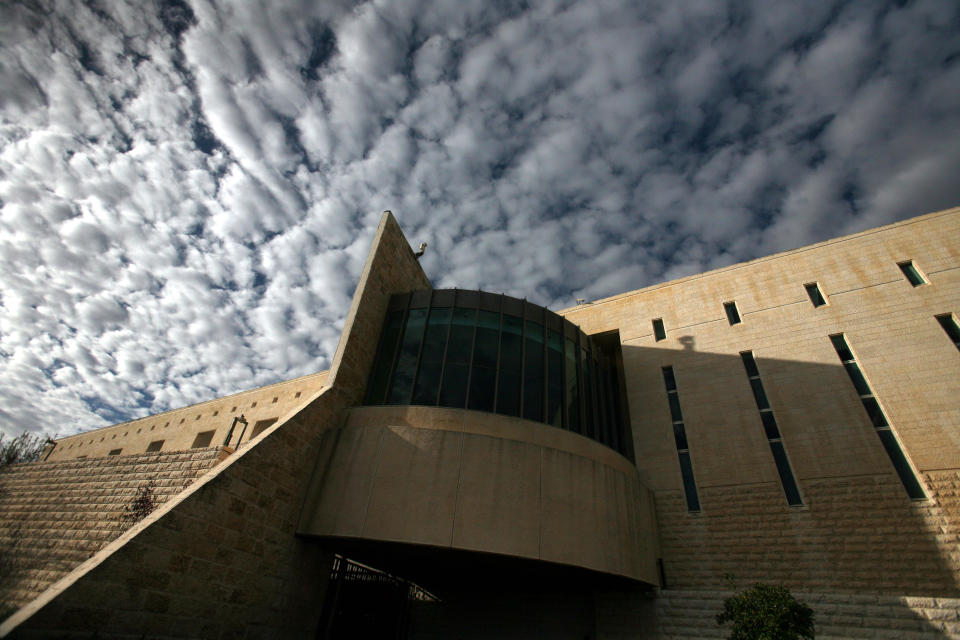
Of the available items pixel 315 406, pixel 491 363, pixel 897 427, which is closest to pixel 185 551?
pixel 315 406

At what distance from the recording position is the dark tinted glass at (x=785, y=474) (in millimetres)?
13148

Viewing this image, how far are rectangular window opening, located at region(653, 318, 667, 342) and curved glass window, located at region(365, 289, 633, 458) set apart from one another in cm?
398

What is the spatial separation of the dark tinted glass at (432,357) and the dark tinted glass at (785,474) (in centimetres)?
1108

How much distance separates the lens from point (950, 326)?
14.0m

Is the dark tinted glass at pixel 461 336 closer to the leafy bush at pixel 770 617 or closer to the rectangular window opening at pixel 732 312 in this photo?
the leafy bush at pixel 770 617

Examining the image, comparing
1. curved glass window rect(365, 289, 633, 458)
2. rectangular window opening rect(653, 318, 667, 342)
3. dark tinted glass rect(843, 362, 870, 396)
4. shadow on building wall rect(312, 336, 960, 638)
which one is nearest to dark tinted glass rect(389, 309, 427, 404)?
curved glass window rect(365, 289, 633, 458)

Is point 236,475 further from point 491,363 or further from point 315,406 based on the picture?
point 491,363

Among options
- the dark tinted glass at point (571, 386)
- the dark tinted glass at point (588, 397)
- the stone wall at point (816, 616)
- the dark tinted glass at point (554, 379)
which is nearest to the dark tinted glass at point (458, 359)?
the dark tinted glass at point (554, 379)

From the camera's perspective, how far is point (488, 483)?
35.4 feet

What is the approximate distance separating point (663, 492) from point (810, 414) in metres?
5.35

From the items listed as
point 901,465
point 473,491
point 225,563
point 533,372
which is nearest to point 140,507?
point 225,563

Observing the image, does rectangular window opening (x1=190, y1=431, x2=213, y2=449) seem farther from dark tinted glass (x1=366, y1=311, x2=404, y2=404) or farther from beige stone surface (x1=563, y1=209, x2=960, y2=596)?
beige stone surface (x1=563, y1=209, x2=960, y2=596)

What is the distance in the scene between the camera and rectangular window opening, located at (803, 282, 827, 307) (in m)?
16.1

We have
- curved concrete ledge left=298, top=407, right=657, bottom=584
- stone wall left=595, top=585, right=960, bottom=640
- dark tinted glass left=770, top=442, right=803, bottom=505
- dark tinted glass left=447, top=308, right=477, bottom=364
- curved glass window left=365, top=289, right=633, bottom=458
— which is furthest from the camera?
dark tinted glass left=447, top=308, right=477, bottom=364
